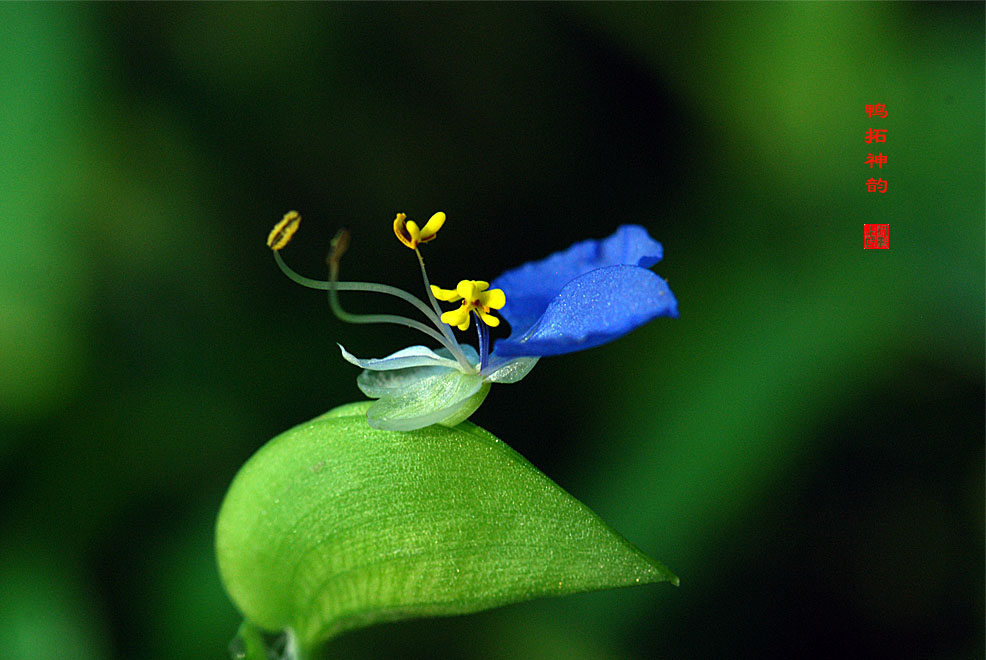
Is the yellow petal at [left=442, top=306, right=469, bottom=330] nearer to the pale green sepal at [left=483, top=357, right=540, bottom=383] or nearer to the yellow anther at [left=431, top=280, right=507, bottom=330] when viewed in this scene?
the yellow anther at [left=431, top=280, right=507, bottom=330]

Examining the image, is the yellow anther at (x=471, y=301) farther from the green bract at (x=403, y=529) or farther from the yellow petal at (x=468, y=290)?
the green bract at (x=403, y=529)

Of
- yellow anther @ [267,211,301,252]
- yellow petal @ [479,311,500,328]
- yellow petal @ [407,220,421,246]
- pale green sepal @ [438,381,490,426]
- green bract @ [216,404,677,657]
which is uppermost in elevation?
yellow anther @ [267,211,301,252]

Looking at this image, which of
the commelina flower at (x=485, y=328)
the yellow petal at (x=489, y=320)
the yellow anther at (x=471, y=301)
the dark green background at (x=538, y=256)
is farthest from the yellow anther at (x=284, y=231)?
the dark green background at (x=538, y=256)

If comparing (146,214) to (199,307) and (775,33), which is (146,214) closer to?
(199,307)

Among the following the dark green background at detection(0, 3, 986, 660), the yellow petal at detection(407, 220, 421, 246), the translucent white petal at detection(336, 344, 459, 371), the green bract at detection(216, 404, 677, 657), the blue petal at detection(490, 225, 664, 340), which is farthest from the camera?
the dark green background at detection(0, 3, 986, 660)

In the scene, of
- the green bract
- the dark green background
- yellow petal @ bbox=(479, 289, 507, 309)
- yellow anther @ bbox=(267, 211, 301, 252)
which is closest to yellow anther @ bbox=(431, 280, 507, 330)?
yellow petal @ bbox=(479, 289, 507, 309)

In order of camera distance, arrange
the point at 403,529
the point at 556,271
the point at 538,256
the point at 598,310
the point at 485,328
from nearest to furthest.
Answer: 1. the point at 598,310
2. the point at 403,529
3. the point at 485,328
4. the point at 556,271
5. the point at 538,256

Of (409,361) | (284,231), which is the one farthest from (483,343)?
(284,231)

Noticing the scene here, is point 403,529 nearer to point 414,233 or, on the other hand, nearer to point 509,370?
point 509,370
